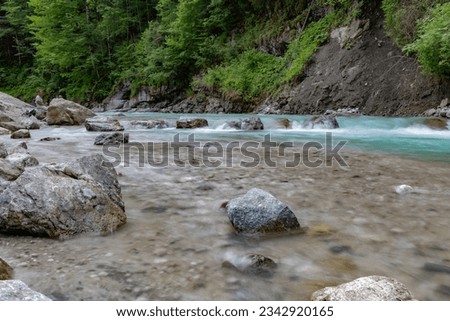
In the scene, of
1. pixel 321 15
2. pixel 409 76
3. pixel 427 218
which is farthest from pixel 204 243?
pixel 321 15

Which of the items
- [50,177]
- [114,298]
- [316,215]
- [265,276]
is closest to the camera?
[114,298]

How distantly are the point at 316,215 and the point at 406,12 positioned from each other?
43.5 feet

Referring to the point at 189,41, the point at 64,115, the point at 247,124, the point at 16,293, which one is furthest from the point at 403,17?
the point at 16,293

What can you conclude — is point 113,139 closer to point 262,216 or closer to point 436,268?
point 262,216

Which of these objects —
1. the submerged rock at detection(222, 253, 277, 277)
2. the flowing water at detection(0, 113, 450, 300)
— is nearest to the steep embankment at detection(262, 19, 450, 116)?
the flowing water at detection(0, 113, 450, 300)

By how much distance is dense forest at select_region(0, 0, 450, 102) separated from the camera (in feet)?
45.5

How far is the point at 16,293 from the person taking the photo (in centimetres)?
156

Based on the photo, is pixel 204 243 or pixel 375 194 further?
pixel 375 194

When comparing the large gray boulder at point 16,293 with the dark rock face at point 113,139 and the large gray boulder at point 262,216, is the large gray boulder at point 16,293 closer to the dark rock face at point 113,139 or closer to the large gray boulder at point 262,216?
the large gray boulder at point 262,216

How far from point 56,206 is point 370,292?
2201 mm

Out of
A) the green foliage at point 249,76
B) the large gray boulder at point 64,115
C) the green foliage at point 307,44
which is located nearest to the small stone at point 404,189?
the large gray boulder at point 64,115

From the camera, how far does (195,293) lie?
1953 millimetres

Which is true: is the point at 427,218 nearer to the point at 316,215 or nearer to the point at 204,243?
the point at 316,215

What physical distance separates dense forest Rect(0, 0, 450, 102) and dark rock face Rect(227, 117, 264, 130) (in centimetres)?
491
